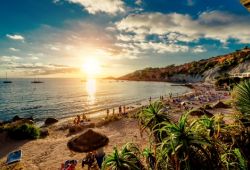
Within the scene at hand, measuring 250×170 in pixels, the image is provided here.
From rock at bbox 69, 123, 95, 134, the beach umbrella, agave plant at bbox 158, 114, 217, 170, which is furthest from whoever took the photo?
rock at bbox 69, 123, 95, 134

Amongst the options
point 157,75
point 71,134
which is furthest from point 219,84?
point 157,75

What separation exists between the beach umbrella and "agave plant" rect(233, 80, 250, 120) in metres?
8.11

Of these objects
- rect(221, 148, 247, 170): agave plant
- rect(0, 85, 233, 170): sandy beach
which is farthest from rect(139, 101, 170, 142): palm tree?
rect(0, 85, 233, 170): sandy beach

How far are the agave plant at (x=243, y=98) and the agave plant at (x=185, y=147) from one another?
1724 millimetres

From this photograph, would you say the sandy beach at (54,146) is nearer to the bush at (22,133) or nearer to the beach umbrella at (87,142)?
the bush at (22,133)

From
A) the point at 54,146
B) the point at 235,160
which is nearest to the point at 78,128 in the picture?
the point at 54,146

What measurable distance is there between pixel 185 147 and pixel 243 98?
2477 millimetres

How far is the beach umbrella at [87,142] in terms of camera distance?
11.5 metres

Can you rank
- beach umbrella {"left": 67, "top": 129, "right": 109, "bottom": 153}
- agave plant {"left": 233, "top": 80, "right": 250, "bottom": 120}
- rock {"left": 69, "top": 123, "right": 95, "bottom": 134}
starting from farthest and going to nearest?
rock {"left": 69, "top": 123, "right": 95, "bottom": 134} < beach umbrella {"left": 67, "top": 129, "right": 109, "bottom": 153} < agave plant {"left": 233, "top": 80, "right": 250, "bottom": 120}

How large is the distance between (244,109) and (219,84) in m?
74.7

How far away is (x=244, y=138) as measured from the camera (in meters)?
5.41

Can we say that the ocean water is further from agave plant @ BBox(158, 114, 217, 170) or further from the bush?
agave plant @ BBox(158, 114, 217, 170)

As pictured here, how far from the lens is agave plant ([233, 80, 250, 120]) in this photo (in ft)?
Answer: 17.3

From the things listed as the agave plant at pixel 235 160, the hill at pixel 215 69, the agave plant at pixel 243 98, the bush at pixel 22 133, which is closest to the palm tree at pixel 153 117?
the agave plant at pixel 235 160
